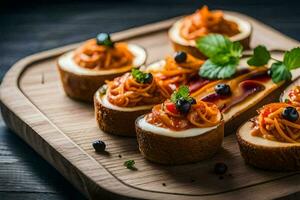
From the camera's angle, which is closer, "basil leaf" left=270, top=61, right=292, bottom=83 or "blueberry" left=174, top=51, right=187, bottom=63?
"basil leaf" left=270, top=61, right=292, bottom=83

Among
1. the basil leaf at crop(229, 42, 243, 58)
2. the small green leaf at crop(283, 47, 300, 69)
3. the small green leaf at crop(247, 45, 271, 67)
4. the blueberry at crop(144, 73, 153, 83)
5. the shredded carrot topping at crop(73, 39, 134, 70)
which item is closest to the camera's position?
the blueberry at crop(144, 73, 153, 83)

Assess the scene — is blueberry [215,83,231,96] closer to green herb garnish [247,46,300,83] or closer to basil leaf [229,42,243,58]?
green herb garnish [247,46,300,83]

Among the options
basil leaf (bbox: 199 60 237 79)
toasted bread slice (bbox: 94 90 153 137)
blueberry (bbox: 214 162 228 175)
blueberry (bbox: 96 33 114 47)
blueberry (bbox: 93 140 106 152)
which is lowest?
blueberry (bbox: 214 162 228 175)

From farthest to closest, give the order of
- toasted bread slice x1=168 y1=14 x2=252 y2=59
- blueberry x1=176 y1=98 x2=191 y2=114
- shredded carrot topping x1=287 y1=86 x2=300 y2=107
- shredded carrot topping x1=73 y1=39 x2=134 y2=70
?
toasted bread slice x1=168 y1=14 x2=252 y2=59
shredded carrot topping x1=73 y1=39 x2=134 y2=70
shredded carrot topping x1=287 y1=86 x2=300 y2=107
blueberry x1=176 y1=98 x2=191 y2=114

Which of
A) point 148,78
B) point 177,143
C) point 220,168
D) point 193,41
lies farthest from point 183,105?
point 193,41

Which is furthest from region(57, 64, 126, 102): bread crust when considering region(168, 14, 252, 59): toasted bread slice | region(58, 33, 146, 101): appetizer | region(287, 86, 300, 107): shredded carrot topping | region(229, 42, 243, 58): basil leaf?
region(287, 86, 300, 107): shredded carrot topping

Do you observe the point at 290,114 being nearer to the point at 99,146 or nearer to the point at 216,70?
the point at 216,70
